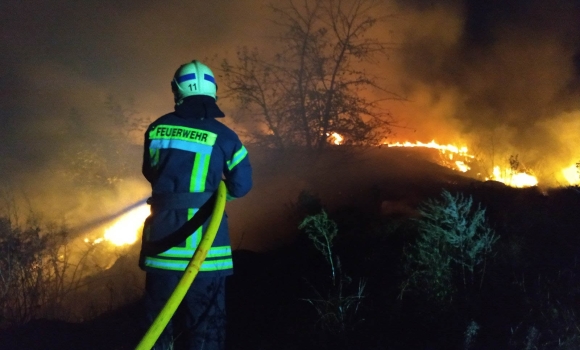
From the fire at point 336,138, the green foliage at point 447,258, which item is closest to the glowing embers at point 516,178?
the fire at point 336,138

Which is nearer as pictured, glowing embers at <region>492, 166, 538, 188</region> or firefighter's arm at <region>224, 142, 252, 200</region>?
firefighter's arm at <region>224, 142, 252, 200</region>

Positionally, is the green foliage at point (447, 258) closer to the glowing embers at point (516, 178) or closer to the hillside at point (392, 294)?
the hillside at point (392, 294)

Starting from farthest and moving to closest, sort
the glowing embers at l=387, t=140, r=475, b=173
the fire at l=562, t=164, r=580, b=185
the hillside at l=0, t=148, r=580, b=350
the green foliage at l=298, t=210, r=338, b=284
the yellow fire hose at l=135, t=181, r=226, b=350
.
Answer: the glowing embers at l=387, t=140, r=475, b=173 < the fire at l=562, t=164, r=580, b=185 < the green foliage at l=298, t=210, r=338, b=284 < the hillside at l=0, t=148, r=580, b=350 < the yellow fire hose at l=135, t=181, r=226, b=350

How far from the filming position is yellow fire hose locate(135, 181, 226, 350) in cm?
238

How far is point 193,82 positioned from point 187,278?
A: 1.23 m

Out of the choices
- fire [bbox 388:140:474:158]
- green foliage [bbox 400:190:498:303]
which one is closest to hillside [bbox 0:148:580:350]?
green foliage [bbox 400:190:498:303]

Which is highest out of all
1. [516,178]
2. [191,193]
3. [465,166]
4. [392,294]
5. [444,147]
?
[444,147]

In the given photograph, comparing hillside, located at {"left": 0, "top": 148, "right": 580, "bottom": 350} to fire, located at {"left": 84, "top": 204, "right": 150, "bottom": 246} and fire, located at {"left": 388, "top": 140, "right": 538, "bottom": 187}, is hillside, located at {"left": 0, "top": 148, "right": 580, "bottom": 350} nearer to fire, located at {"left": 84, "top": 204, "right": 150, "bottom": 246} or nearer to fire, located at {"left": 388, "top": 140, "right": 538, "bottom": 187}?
fire, located at {"left": 388, "top": 140, "right": 538, "bottom": 187}

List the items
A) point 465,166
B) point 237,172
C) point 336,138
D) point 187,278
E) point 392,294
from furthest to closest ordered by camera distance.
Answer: point 465,166, point 336,138, point 392,294, point 237,172, point 187,278

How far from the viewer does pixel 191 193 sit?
2.72 m

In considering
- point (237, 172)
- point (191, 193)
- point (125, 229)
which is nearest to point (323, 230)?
point (237, 172)

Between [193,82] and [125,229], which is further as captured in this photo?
[125,229]

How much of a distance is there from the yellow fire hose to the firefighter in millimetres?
138

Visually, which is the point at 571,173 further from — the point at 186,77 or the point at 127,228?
the point at 186,77
